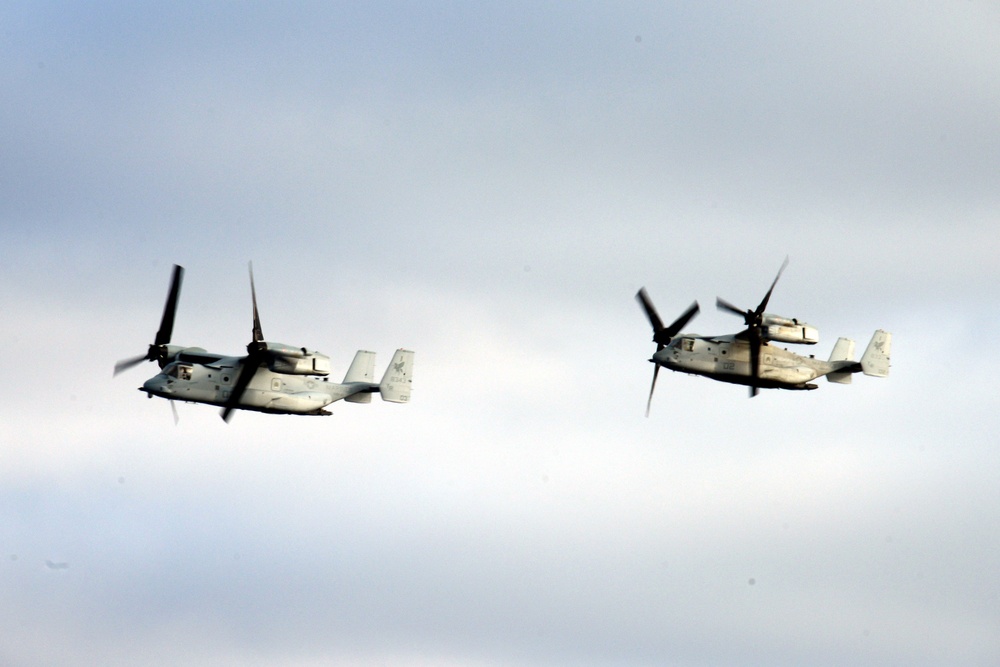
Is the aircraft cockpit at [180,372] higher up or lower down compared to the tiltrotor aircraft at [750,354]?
lower down

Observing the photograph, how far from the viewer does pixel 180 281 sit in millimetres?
140500

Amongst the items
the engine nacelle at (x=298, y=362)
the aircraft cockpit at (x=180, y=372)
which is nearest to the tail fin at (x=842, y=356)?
the engine nacelle at (x=298, y=362)

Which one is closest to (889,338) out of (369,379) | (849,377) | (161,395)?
(849,377)

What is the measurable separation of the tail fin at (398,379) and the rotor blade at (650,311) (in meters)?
21.9

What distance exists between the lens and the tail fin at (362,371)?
145 meters

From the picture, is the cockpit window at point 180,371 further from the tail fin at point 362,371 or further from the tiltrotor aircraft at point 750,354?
the tiltrotor aircraft at point 750,354

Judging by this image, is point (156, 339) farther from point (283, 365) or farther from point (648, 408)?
point (648, 408)

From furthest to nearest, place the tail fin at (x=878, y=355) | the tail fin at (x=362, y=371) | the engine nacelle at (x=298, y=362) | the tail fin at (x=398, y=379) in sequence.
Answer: the tail fin at (x=878, y=355)
the tail fin at (x=398, y=379)
the tail fin at (x=362, y=371)
the engine nacelle at (x=298, y=362)

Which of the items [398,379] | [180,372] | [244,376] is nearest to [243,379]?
[244,376]

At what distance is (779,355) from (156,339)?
54725mm

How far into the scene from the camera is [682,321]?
143875mm

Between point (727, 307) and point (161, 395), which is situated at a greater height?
point (727, 307)

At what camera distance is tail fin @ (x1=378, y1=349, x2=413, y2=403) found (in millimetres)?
147125

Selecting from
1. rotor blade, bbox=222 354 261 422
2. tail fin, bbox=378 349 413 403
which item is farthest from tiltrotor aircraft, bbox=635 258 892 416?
rotor blade, bbox=222 354 261 422
